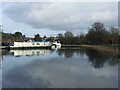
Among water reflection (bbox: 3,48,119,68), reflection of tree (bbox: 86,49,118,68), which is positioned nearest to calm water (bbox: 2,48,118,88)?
reflection of tree (bbox: 86,49,118,68)

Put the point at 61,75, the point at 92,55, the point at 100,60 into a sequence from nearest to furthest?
the point at 61,75, the point at 100,60, the point at 92,55

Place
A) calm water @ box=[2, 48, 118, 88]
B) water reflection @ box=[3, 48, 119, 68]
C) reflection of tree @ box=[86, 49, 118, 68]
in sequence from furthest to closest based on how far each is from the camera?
water reflection @ box=[3, 48, 119, 68], reflection of tree @ box=[86, 49, 118, 68], calm water @ box=[2, 48, 118, 88]

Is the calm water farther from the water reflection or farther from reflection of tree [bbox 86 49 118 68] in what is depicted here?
the water reflection

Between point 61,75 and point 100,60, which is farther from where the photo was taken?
point 100,60

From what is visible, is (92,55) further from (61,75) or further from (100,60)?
(61,75)

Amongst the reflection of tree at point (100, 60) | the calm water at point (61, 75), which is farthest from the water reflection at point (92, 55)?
the calm water at point (61, 75)

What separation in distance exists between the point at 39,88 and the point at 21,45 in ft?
137

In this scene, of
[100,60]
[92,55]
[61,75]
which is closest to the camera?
[61,75]

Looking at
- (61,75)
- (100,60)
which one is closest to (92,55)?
(100,60)

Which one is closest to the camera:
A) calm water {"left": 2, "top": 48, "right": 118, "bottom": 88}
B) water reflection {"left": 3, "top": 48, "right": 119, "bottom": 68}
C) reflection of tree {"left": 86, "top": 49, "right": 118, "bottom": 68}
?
calm water {"left": 2, "top": 48, "right": 118, "bottom": 88}

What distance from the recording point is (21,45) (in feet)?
157

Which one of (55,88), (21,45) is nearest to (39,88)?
(55,88)

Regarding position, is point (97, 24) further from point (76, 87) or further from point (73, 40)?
point (76, 87)

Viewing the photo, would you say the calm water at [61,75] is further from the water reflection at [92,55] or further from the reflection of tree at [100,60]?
the water reflection at [92,55]
